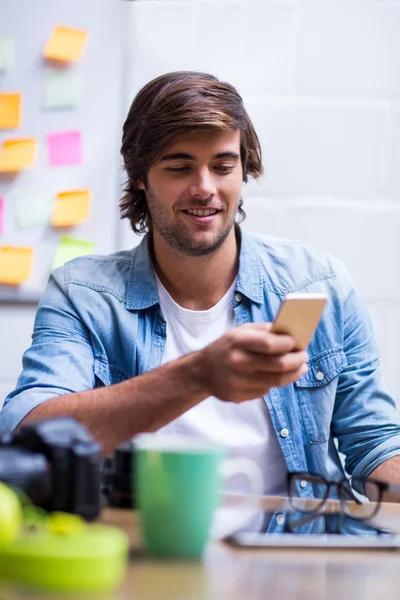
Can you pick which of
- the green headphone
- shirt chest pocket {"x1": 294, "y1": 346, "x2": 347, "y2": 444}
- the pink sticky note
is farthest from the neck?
the green headphone

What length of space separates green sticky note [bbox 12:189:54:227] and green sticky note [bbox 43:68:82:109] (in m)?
0.21

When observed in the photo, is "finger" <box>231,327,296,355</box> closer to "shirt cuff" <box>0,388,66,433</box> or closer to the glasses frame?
the glasses frame

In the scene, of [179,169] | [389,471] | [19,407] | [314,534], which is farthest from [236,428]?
[314,534]

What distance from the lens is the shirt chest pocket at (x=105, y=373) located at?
1.48 m

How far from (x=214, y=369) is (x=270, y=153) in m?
1.00

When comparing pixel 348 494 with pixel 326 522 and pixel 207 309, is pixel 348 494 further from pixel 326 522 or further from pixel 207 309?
pixel 207 309

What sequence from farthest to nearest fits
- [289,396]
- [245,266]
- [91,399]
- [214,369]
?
[245,266] → [289,396] → [91,399] → [214,369]

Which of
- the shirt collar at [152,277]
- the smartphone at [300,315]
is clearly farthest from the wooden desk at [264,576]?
the shirt collar at [152,277]

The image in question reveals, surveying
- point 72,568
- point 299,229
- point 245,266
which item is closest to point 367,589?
point 72,568

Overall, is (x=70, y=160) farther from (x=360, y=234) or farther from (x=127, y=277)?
(x=360, y=234)

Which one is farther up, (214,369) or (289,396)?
(214,369)

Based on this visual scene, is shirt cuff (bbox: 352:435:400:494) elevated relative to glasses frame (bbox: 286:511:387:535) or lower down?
lower down

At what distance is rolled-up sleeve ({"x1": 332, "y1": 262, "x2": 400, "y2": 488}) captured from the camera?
1427mm

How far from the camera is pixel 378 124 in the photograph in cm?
203
